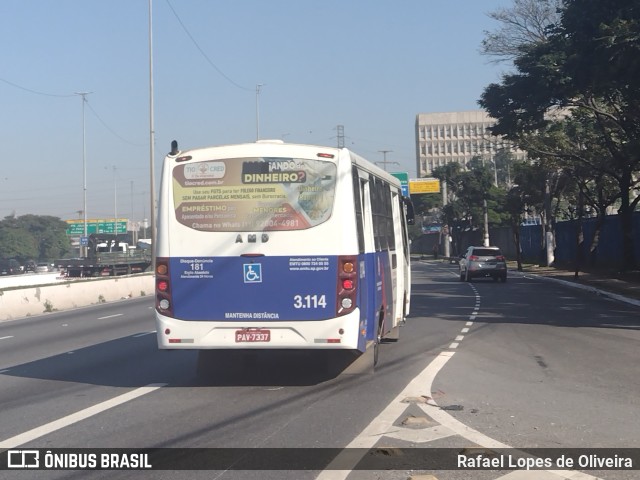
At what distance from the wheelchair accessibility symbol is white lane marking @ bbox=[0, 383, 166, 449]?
6.47ft

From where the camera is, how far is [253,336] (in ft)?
35.5

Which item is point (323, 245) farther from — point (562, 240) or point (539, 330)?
point (562, 240)

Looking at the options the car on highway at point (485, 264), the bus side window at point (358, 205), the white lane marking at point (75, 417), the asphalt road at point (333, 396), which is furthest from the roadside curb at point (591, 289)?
the white lane marking at point (75, 417)

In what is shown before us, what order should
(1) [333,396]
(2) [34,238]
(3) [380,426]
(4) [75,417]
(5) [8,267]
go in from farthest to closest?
(2) [34,238] → (5) [8,267] → (1) [333,396] → (4) [75,417] → (3) [380,426]

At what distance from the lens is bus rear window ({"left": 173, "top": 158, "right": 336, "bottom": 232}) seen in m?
10.9

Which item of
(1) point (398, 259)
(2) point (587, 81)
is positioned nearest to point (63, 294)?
(1) point (398, 259)

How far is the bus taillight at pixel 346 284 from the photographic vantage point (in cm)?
1074

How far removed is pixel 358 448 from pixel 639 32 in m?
18.8

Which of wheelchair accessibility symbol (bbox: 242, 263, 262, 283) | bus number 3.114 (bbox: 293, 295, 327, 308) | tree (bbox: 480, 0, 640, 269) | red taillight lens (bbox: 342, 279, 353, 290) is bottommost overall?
bus number 3.114 (bbox: 293, 295, 327, 308)

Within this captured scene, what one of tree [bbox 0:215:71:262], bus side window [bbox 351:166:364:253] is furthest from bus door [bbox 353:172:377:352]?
tree [bbox 0:215:71:262]

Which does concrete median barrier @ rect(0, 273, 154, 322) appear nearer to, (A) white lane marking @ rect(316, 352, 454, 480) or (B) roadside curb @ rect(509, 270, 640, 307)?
(A) white lane marking @ rect(316, 352, 454, 480)

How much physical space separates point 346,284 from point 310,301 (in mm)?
500

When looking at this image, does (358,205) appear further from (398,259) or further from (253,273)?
(398,259)

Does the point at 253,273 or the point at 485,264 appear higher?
the point at 253,273
